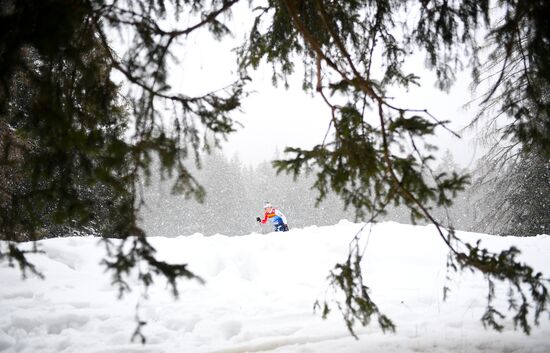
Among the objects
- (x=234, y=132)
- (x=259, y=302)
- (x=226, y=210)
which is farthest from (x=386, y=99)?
(x=226, y=210)

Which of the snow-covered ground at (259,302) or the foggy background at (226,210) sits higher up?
the foggy background at (226,210)

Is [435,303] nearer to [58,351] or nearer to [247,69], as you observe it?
[247,69]

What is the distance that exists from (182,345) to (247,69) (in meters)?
3.54

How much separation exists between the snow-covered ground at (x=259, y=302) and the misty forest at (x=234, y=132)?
5cm

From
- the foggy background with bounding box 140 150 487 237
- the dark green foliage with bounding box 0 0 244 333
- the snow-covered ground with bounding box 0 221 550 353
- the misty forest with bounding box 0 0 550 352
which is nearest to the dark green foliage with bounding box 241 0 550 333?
the misty forest with bounding box 0 0 550 352

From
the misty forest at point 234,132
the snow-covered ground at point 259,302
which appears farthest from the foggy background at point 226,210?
the misty forest at point 234,132

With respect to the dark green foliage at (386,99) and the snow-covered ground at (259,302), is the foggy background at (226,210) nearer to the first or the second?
the snow-covered ground at (259,302)

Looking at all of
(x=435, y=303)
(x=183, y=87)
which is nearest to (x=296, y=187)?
(x=435, y=303)

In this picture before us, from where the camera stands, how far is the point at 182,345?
4.20m

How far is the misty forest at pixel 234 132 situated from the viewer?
94.3 inches

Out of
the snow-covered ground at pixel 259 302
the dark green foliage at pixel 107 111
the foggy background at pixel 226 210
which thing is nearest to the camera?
the dark green foliage at pixel 107 111

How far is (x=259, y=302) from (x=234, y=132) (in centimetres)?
375

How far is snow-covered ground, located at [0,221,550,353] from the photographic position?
4.05 metres

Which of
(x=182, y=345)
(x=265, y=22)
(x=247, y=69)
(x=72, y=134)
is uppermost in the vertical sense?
(x=265, y=22)
